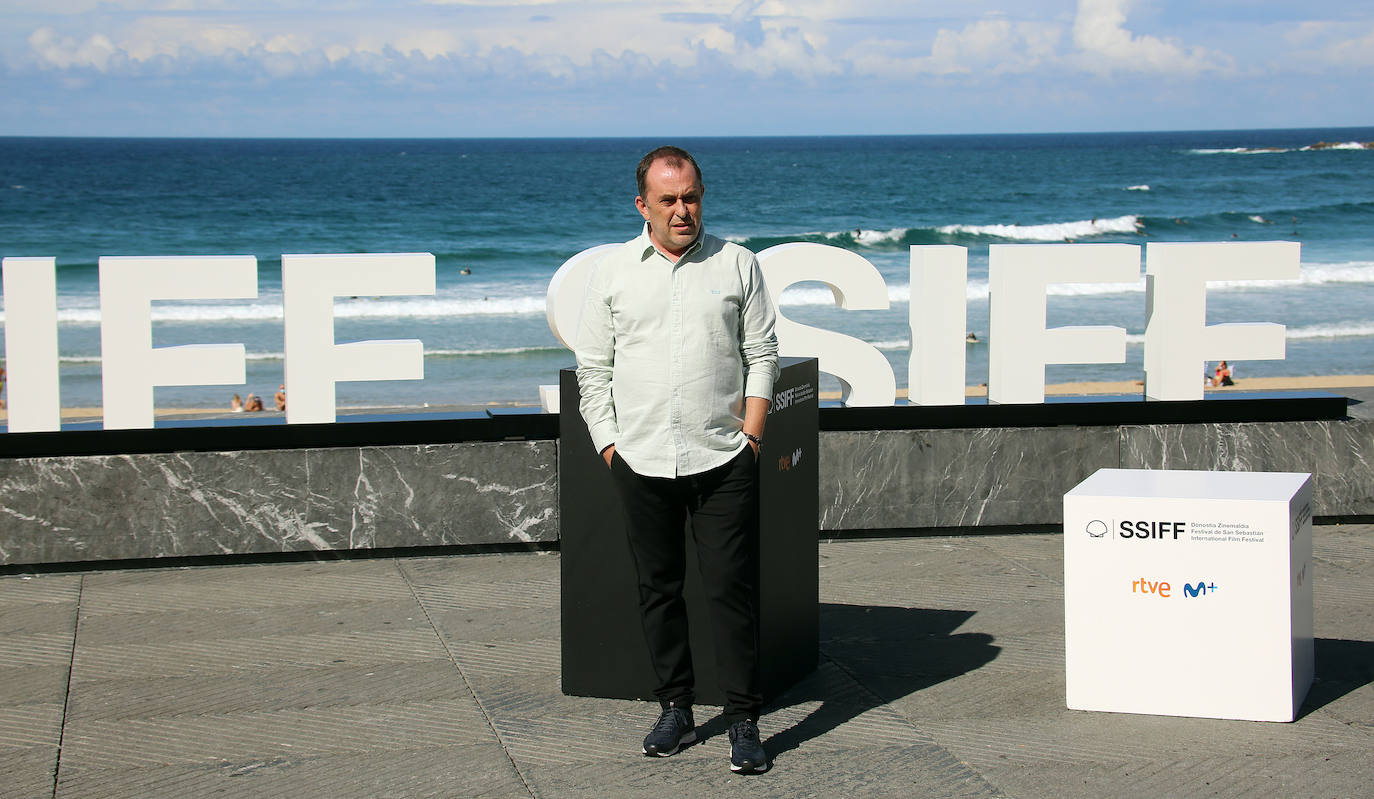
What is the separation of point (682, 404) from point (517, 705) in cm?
144

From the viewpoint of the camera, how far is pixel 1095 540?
4789 mm

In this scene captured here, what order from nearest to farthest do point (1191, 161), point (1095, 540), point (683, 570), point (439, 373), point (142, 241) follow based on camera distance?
point (683, 570) < point (1095, 540) < point (439, 373) < point (142, 241) < point (1191, 161)

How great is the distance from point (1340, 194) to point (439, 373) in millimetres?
51628

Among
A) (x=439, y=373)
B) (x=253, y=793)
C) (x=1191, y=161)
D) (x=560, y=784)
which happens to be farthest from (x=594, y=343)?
(x=1191, y=161)

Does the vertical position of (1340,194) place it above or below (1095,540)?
above

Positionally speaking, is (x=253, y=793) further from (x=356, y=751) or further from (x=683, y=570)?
(x=683, y=570)

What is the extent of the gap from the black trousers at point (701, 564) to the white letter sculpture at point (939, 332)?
3.56m

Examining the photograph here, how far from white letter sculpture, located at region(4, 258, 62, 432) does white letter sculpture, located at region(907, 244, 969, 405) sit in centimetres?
450

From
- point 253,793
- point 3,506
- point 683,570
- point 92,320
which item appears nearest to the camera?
point 253,793

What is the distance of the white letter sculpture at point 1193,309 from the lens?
783cm

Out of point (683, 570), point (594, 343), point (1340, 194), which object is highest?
point (1340, 194)

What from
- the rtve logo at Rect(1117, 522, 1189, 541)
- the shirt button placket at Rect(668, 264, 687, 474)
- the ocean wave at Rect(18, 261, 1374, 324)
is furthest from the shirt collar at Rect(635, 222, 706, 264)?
the ocean wave at Rect(18, 261, 1374, 324)

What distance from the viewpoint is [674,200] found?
4.17 m

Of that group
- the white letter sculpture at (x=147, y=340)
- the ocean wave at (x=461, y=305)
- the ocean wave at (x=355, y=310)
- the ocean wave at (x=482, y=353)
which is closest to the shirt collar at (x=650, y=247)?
the white letter sculpture at (x=147, y=340)
